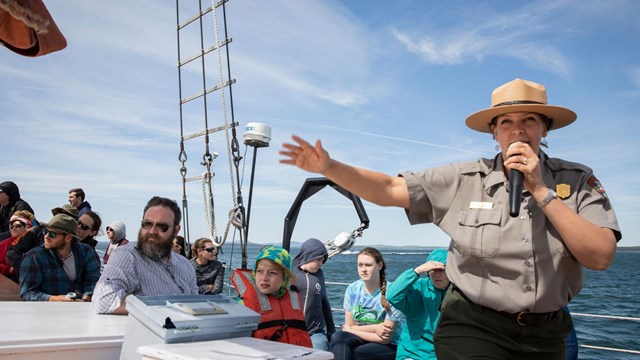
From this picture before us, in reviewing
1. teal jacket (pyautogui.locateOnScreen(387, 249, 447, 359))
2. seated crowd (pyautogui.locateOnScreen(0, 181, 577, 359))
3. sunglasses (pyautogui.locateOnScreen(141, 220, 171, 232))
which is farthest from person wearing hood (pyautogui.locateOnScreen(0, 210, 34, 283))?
teal jacket (pyautogui.locateOnScreen(387, 249, 447, 359))

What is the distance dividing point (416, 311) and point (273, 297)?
1077 millimetres

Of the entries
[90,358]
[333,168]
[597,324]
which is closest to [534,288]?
[333,168]

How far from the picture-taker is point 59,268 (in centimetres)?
416

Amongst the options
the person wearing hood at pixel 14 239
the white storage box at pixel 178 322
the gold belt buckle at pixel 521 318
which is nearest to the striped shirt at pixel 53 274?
the person wearing hood at pixel 14 239

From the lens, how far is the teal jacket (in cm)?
358

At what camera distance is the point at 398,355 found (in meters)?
3.73

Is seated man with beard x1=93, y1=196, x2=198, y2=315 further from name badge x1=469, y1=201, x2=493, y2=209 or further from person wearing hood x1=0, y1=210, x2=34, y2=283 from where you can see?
person wearing hood x1=0, y1=210, x2=34, y2=283

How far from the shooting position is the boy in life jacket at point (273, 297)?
3.09 metres

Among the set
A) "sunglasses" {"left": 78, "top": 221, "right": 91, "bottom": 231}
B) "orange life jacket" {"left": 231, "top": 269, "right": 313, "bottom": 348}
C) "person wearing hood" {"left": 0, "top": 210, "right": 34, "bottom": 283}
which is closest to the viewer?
"orange life jacket" {"left": 231, "top": 269, "right": 313, "bottom": 348}

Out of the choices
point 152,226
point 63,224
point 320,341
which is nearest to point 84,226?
point 63,224

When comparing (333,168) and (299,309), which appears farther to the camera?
(299,309)

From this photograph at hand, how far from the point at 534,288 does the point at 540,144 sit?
0.58 meters

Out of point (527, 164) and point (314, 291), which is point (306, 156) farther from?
point (314, 291)

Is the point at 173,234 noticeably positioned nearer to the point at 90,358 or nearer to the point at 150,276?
the point at 150,276
